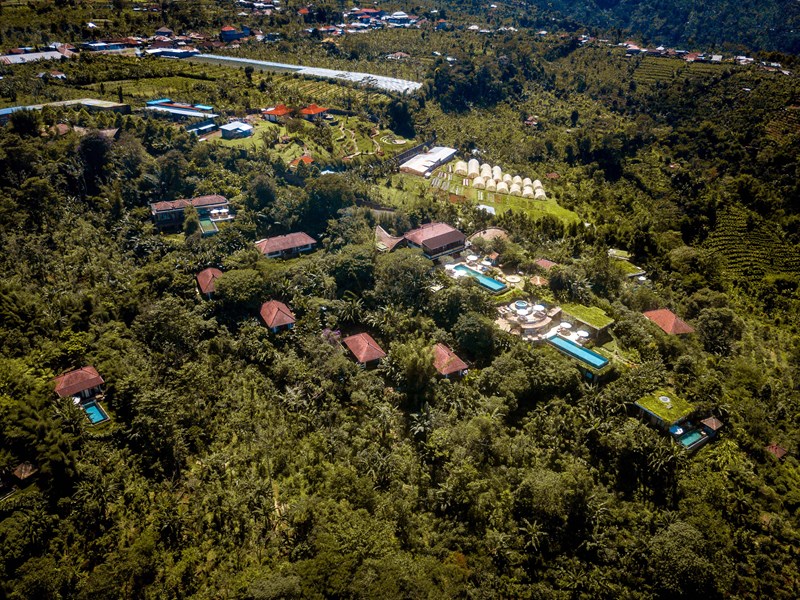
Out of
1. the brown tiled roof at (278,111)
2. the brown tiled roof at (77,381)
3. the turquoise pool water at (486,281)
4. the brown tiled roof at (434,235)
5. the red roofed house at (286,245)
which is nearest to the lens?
the brown tiled roof at (77,381)

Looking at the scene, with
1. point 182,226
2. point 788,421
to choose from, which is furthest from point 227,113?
point 788,421

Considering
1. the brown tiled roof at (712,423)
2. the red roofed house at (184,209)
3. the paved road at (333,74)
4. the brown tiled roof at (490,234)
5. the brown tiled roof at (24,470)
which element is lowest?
the brown tiled roof at (712,423)

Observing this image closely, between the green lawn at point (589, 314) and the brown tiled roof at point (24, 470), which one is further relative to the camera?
the green lawn at point (589, 314)

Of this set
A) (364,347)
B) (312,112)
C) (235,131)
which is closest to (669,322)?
(364,347)

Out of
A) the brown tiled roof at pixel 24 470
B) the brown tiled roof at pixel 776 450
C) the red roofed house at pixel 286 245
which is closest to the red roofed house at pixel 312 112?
the red roofed house at pixel 286 245

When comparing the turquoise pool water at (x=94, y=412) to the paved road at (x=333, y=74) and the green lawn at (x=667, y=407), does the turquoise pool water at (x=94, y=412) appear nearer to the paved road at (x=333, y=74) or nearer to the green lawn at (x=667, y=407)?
the green lawn at (x=667, y=407)

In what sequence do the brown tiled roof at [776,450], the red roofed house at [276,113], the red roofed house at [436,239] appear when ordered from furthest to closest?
the red roofed house at [276,113] < the red roofed house at [436,239] < the brown tiled roof at [776,450]

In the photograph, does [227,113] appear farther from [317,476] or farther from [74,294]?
[317,476]

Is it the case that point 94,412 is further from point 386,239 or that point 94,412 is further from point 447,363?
point 386,239
